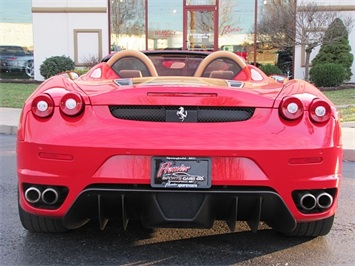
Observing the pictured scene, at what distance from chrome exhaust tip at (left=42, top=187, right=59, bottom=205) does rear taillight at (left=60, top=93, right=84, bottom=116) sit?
1.48 ft

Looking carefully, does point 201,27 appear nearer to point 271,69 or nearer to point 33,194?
point 271,69

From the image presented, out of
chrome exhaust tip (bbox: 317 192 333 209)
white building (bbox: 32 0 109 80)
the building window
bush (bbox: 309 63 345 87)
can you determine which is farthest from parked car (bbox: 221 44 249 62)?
chrome exhaust tip (bbox: 317 192 333 209)

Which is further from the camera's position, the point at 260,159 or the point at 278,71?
the point at 278,71

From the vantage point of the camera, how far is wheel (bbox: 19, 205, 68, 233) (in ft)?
10.4

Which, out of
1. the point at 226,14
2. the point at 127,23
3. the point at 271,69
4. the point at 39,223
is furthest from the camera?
the point at 127,23

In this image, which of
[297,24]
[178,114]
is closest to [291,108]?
[178,114]

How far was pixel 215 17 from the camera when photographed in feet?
58.5

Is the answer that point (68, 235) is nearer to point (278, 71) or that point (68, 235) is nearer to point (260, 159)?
point (260, 159)

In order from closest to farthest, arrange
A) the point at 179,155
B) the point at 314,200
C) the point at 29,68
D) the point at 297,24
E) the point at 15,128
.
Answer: the point at 179,155 → the point at 314,200 → the point at 15,128 → the point at 297,24 → the point at 29,68

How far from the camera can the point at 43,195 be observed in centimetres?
285

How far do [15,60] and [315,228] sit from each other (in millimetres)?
18044

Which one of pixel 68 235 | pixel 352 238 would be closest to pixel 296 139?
pixel 352 238

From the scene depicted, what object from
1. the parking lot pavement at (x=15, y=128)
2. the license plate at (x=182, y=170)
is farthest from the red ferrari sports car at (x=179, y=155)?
the parking lot pavement at (x=15, y=128)

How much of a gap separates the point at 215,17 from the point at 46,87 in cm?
1537
